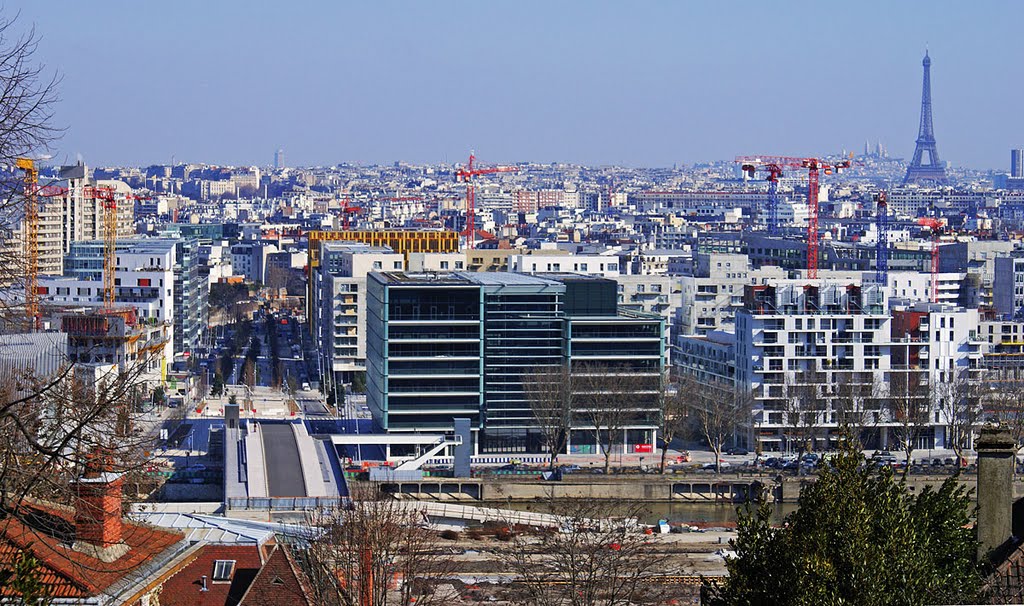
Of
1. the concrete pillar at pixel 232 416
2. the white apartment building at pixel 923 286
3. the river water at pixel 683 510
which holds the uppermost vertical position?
the white apartment building at pixel 923 286

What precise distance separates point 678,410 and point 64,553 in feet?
95.4

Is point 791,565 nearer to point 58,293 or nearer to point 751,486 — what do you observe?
point 751,486

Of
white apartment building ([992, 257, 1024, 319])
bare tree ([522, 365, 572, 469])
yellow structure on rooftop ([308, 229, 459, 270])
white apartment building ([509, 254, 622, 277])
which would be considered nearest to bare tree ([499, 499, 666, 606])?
bare tree ([522, 365, 572, 469])

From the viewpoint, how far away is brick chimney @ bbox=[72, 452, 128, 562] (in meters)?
8.09

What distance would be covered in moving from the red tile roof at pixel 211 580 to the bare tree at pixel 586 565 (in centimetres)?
226

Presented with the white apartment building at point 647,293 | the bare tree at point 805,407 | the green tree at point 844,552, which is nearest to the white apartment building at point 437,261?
the white apartment building at point 647,293

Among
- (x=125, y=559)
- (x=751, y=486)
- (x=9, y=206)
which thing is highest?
(x=9, y=206)

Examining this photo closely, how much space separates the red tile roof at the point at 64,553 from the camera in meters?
8.73

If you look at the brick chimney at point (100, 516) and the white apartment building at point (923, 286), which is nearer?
the brick chimney at point (100, 516)

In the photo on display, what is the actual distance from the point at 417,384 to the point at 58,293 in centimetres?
1816

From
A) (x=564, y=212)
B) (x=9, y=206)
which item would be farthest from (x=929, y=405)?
(x=564, y=212)

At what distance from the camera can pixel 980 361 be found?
4038 cm

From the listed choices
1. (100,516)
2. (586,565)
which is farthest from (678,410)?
(100,516)

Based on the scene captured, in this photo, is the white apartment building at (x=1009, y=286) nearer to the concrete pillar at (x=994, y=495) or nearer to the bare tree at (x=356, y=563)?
the bare tree at (x=356, y=563)
